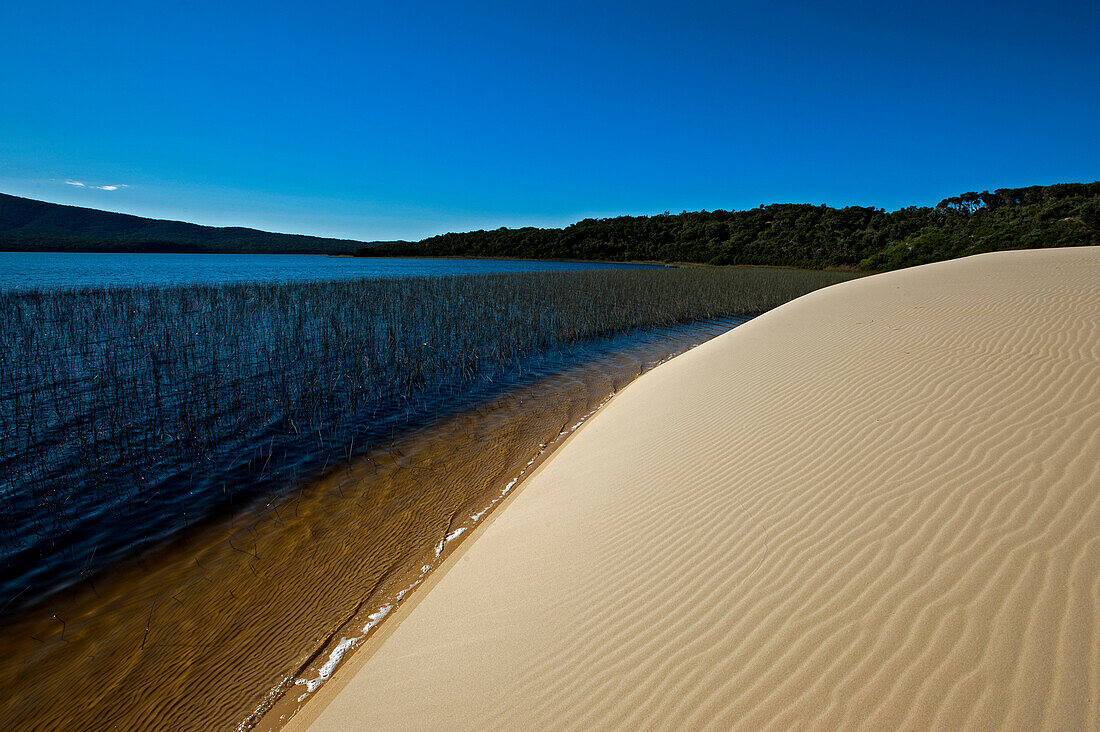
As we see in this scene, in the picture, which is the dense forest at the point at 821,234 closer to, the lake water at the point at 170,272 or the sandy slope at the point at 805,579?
the lake water at the point at 170,272

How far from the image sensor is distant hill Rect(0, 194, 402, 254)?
9106 cm

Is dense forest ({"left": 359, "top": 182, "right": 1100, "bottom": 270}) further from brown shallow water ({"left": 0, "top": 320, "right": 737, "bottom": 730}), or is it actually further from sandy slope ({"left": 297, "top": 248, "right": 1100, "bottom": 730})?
brown shallow water ({"left": 0, "top": 320, "right": 737, "bottom": 730})

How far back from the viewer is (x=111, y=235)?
108m

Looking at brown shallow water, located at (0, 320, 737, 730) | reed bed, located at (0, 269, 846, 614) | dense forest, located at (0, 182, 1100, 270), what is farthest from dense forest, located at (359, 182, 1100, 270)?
brown shallow water, located at (0, 320, 737, 730)

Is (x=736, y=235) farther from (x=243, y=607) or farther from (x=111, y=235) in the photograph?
(x=111, y=235)

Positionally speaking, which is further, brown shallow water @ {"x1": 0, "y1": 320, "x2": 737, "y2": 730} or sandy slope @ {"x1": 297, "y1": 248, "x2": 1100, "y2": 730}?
brown shallow water @ {"x1": 0, "y1": 320, "x2": 737, "y2": 730}

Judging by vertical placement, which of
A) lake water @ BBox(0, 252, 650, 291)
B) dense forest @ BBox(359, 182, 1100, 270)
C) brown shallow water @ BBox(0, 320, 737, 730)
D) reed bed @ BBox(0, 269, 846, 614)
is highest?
dense forest @ BBox(359, 182, 1100, 270)

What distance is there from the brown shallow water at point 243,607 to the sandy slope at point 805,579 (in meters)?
0.51

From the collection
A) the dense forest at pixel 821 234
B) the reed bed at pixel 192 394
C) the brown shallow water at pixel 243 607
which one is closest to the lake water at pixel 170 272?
the reed bed at pixel 192 394

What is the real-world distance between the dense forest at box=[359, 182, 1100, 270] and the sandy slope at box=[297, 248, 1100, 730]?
45.1 m

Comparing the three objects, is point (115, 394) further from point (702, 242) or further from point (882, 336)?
point (702, 242)

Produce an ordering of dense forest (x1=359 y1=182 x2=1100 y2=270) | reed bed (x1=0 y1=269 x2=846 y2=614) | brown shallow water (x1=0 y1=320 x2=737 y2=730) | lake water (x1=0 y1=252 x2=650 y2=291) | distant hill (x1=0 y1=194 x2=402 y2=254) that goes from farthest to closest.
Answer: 1. distant hill (x1=0 y1=194 x2=402 y2=254)
2. dense forest (x1=359 y1=182 x2=1100 y2=270)
3. lake water (x1=0 y1=252 x2=650 y2=291)
4. reed bed (x1=0 y1=269 x2=846 y2=614)
5. brown shallow water (x1=0 y1=320 x2=737 y2=730)

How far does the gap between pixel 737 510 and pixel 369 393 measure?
6840mm

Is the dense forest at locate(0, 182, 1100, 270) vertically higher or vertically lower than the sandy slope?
higher
